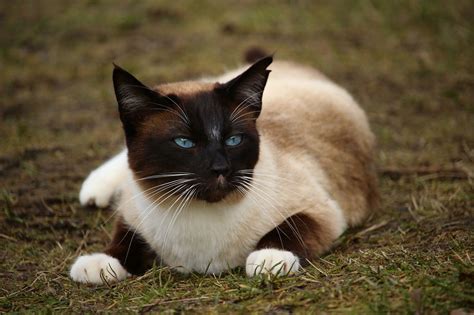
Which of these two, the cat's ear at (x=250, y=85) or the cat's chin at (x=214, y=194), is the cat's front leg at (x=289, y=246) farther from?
the cat's ear at (x=250, y=85)

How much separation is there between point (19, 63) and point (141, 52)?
1.33m

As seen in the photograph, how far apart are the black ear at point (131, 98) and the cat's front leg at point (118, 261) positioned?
24.7 inches

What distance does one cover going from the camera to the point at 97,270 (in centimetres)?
306

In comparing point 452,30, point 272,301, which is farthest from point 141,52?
point 272,301

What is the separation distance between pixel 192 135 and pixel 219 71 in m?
3.60

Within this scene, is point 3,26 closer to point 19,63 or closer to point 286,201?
point 19,63

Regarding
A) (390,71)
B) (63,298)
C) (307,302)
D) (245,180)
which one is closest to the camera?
(307,302)

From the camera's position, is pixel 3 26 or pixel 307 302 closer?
pixel 307 302

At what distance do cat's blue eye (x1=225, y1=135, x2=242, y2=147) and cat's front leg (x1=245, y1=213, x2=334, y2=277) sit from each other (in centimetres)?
48

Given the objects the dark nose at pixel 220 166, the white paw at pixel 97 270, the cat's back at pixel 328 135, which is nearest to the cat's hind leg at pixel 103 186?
the white paw at pixel 97 270

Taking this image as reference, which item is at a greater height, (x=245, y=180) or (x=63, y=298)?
(x=245, y=180)

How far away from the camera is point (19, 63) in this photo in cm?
689

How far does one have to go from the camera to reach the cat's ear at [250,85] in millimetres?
3023

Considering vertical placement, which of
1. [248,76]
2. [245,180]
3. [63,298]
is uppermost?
[248,76]
